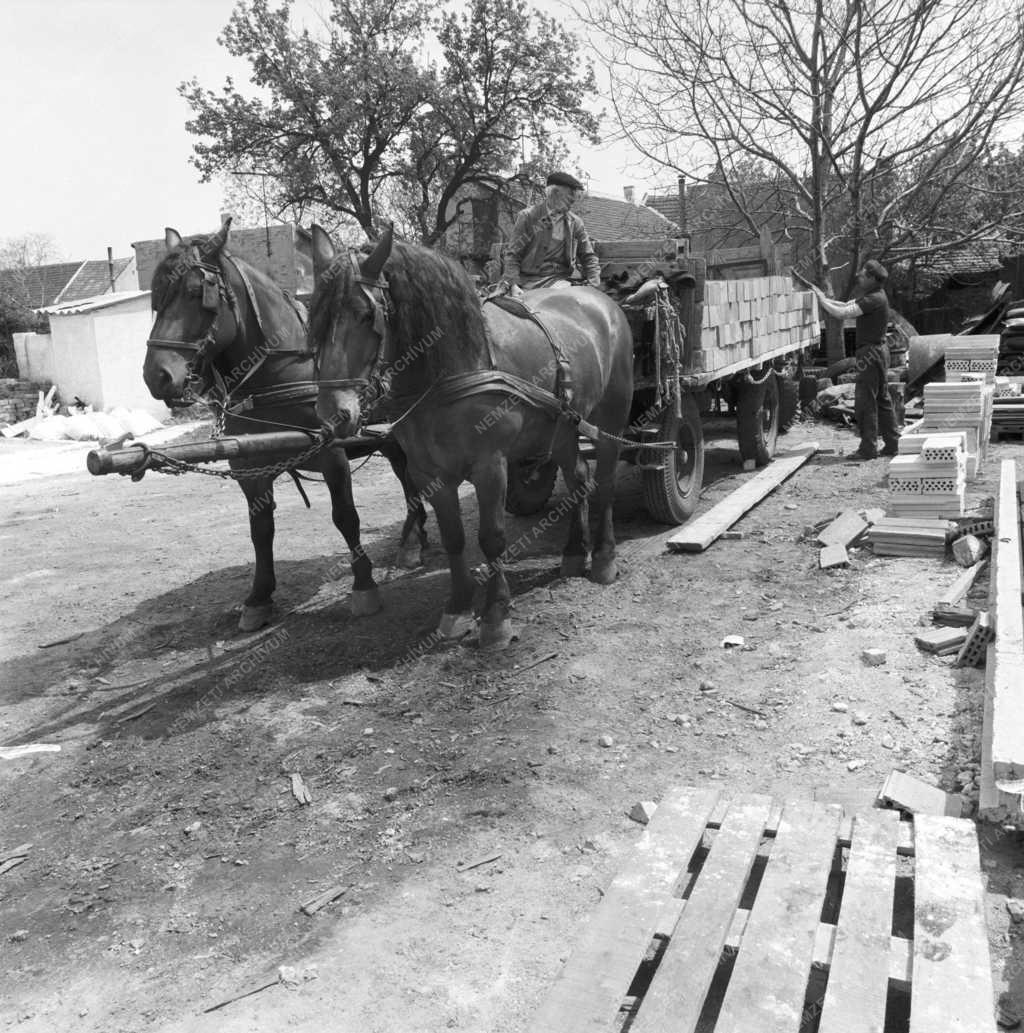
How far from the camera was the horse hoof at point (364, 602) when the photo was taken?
217 inches

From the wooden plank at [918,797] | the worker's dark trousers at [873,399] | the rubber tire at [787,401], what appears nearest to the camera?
the wooden plank at [918,797]

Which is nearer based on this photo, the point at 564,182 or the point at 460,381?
the point at 460,381

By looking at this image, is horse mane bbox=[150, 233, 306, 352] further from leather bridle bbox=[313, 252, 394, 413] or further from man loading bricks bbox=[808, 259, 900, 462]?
man loading bricks bbox=[808, 259, 900, 462]

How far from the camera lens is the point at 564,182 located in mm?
6172

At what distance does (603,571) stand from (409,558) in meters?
1.51

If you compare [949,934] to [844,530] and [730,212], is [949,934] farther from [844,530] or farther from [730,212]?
[730,212]

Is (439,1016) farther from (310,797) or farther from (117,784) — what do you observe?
A: (117,784)

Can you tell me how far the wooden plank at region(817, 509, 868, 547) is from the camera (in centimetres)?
618

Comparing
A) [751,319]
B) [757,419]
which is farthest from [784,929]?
[757,419]

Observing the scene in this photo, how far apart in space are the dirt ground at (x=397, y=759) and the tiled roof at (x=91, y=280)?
125 feet

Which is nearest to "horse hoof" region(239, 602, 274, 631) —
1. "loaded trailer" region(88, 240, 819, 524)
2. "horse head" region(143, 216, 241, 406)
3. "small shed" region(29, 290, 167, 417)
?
"loaded trailer" region(88, 240, 819, 524)

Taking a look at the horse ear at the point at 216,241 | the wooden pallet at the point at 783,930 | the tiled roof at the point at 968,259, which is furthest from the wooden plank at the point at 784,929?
the tiled roof at the point at 968,259

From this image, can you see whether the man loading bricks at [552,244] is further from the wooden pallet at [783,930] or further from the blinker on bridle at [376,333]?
the wooden pallet at [783,930]

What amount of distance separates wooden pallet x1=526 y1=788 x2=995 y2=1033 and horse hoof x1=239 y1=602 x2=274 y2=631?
3.26 m
